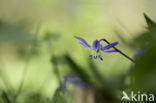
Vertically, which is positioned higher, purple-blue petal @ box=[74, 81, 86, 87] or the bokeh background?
the bokeh background

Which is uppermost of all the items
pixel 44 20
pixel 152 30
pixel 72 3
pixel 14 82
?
pixel 72 3

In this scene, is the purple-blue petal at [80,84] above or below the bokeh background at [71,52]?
below

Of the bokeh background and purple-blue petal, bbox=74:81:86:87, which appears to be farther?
purple-blue petal, bbox=74:81:86:87

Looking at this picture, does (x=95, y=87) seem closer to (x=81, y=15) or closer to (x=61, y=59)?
(x=61, y=59)

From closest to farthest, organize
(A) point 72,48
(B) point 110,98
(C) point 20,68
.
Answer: (B) point 110,98 → (C) point 20,68 → (A) point 72,48

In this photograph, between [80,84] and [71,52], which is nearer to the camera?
[80,84]

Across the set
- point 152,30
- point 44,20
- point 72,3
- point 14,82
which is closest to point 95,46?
point 152,30

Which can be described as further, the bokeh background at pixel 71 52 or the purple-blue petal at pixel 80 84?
the purple-blue petal at pixel 80 84

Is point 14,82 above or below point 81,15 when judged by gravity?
below
